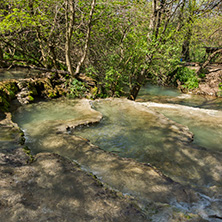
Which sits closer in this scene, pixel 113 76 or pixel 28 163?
pixel 28 163

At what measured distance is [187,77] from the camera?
50.1 ft

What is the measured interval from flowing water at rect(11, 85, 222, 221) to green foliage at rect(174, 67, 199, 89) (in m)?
7.77

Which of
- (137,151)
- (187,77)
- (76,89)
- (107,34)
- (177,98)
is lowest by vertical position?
(177,98)

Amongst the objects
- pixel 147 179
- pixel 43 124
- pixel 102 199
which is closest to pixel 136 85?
pixel 43 124

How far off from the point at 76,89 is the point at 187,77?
33.8 feet

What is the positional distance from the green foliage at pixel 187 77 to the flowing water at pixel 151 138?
7773 mm

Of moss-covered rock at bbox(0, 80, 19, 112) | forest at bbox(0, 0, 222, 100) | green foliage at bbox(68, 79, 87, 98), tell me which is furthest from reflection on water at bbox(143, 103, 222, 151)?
moss-covered rock at bbox(0, 80, 19, 112)

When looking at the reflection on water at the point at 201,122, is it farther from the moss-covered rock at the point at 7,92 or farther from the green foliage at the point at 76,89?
the moss-covered rock at the point at 7,92

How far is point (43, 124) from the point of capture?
5461 mm

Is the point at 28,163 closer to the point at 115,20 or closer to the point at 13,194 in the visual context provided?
the point at 13,194

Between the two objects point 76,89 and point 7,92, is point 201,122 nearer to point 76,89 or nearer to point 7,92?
point 76,89

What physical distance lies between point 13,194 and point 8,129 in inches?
114


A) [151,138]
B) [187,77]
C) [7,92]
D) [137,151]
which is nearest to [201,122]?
[151,138]

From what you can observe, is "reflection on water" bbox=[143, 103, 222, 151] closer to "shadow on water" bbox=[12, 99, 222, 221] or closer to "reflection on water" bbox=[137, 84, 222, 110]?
"shadow on water" bbox=[12, 99, 222, 221]
